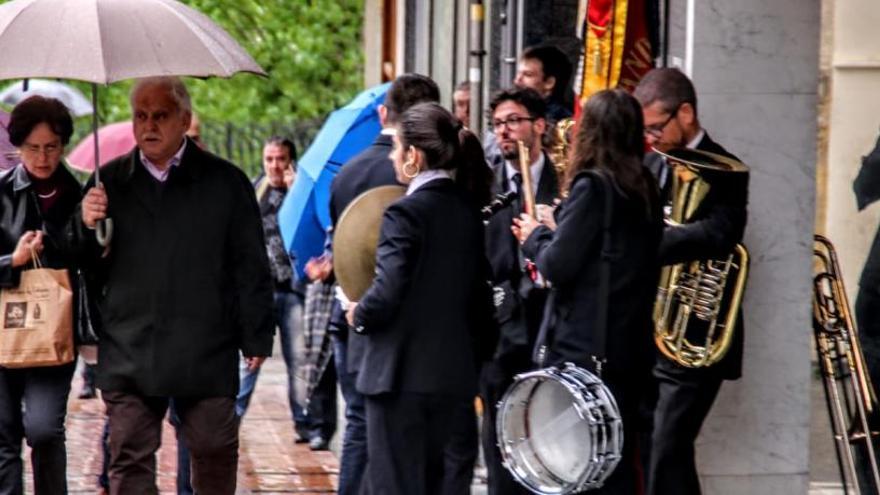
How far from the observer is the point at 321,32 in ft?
85.7

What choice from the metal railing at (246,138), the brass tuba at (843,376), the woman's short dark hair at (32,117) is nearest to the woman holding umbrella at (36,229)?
the woman's short dark hair at (32,117)

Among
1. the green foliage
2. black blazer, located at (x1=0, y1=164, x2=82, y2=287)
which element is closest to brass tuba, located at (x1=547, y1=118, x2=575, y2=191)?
black blazer, located at (x1=0, y1=164, x2=82, y2=287)

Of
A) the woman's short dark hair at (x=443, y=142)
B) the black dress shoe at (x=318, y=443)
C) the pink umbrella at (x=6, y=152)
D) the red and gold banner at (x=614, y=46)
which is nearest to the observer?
the woman's short dark hair at (x=443, y=142)

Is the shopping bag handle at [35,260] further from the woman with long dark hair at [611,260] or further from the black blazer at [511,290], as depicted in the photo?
the woman with long dark hair at [611,260]

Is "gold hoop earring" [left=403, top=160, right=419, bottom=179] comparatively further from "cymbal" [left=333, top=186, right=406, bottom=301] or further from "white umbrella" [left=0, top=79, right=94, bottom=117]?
"white umbrella" [left=0, top=79, right=94, bottom=117]

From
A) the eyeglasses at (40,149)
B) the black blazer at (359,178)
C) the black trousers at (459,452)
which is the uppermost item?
the eyeglasses at (40,149)

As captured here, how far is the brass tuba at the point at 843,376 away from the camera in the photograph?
855 cm

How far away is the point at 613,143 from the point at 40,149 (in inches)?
94.0

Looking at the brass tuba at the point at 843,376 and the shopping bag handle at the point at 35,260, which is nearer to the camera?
the shopping bag handle at the point at 35,260

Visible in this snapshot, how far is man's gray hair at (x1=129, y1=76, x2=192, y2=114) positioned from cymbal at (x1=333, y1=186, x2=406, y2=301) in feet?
2.52

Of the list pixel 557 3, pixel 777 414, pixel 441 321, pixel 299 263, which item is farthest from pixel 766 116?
pixel 557 3

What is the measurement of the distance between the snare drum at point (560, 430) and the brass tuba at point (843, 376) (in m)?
1.45

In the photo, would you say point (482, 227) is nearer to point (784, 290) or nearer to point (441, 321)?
point (441, 321)

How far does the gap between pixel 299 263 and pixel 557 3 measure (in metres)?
2.78
